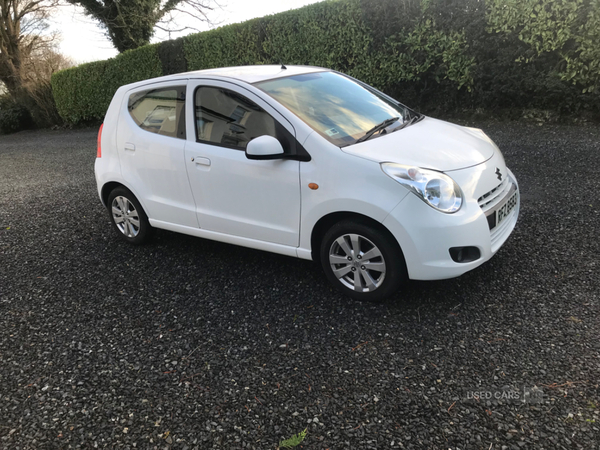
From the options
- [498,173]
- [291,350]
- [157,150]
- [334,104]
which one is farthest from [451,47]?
[291,350]

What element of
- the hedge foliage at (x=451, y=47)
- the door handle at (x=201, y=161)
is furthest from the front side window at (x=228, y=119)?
the hedge foliage at (x=451, y=47)

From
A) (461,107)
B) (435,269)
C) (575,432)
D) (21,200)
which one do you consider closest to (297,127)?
(435,269)

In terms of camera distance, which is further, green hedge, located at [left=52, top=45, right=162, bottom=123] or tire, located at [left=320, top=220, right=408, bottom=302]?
green hedge, located at [left=52, top=45, right=162, bottom=123]

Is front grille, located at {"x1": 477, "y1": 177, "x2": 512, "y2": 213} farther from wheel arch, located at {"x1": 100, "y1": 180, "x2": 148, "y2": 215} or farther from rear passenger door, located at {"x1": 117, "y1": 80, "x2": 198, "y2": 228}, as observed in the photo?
wheel arch, located at {"x1": 100, "y1": 180, "x2": 148, "y2": 215}

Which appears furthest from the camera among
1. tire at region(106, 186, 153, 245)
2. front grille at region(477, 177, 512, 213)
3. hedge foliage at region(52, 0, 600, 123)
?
hedge foliage at region(52, 0, 600, 123)

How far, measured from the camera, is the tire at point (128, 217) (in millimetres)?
4832

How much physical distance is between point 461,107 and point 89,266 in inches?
313

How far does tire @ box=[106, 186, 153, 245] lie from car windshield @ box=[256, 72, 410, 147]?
1955mm

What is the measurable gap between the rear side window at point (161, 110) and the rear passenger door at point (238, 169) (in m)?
0.14

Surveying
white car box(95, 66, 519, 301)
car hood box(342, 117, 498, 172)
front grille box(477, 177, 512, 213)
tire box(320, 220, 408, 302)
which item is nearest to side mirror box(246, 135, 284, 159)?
white car box(95, 66, 519, 301)

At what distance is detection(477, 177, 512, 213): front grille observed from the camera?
329cm

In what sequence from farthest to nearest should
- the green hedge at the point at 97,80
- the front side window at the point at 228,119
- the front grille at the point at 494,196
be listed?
1. the green hedge at the point at 97,80
2. the front side window at the point at 228,119
3. the front grille at the point at 494,196

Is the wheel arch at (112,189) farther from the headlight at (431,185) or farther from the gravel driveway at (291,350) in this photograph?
the headlight at (431,185)

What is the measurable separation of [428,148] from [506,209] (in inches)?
30.9
